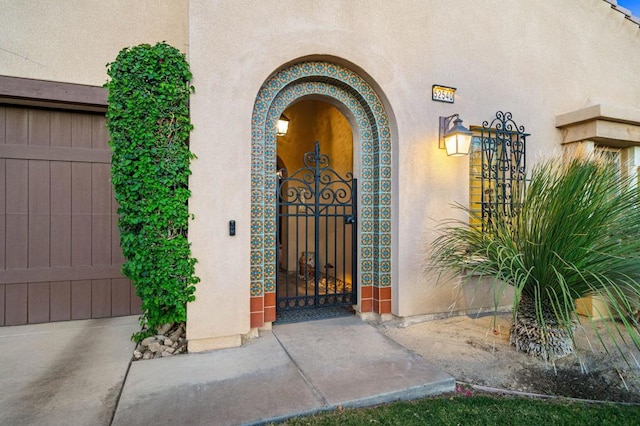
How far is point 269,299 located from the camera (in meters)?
3.83

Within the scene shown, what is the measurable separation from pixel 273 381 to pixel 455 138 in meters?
3.40

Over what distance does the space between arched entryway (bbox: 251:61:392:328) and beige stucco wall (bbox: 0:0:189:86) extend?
1.59 meters

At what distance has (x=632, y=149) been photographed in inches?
207

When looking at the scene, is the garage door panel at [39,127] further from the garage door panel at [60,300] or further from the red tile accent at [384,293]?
the red tile accent at [384,293]

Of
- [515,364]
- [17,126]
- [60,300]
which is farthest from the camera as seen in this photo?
[60,300]

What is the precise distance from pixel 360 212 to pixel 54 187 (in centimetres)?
384

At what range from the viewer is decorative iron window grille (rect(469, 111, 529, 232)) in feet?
15.1

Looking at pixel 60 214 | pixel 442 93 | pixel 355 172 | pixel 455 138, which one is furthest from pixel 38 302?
pixel 442 93

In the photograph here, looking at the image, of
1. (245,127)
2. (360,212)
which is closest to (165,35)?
(245,127)

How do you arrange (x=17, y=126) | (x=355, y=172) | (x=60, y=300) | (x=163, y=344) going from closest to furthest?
(x=163, y=344), (x=17, y=126), (x=60, y=300), (x=355, y=172)

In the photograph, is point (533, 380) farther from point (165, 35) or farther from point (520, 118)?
point (165, 35)

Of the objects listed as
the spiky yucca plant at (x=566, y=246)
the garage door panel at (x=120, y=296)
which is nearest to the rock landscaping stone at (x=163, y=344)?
the garage door panel at (x=120, y=296)

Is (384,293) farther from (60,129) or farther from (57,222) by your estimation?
(60,129)

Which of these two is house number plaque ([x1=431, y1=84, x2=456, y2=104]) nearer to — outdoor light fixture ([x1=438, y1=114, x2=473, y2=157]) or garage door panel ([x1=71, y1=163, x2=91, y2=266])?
outdoor light fixture ([x1=438, y1=114, x2=473, y2=157])
